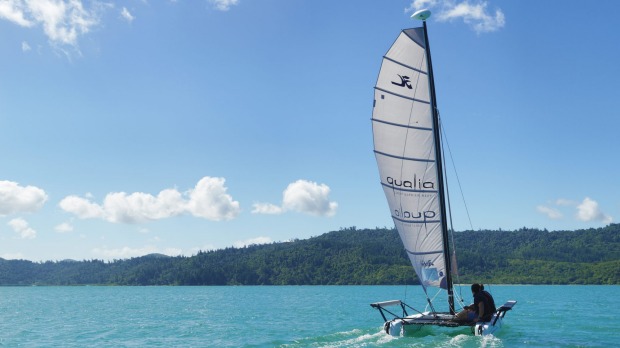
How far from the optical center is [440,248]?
82.5 ft

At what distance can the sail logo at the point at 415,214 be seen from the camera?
25109 millimetres

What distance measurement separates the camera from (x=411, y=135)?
81.5 feet

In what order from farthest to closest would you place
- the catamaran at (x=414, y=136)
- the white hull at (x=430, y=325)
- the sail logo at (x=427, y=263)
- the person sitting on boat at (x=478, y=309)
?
the sail logo at (x=427, y=263) < the catamaran at (x=414, y=136) < the person sitting on boat at (x=478, y=309) < the white hull at (x=430, y=325)

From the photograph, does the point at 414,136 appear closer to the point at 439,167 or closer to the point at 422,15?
the point at 439,167

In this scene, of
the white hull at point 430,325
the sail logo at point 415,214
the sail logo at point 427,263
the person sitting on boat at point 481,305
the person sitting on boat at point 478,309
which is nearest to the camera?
the white hull at point 430,325

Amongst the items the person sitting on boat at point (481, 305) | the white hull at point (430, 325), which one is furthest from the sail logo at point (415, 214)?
A: the white hull at point (430, 325)

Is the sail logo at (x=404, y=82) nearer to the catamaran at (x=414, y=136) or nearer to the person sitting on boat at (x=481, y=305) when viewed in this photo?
the catamaran at (x=414, y=136)

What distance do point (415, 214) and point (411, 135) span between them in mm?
3407

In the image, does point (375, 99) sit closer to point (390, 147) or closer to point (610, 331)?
point (390, 147)

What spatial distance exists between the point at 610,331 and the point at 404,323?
17.7 meters

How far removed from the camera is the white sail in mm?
24797

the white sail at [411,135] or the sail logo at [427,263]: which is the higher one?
the white sail at [411,135]

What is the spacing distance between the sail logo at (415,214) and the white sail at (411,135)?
42mm

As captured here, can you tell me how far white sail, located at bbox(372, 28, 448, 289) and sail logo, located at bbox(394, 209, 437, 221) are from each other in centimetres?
4
